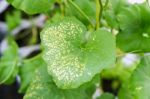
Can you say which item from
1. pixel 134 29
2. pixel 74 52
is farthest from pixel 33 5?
pixel 134 29

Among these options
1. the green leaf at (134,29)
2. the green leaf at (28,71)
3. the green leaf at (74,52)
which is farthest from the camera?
the green leaf at (28,71)

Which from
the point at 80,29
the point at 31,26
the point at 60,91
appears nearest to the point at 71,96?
the point at 60,91

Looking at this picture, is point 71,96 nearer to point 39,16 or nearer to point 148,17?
point 148,17

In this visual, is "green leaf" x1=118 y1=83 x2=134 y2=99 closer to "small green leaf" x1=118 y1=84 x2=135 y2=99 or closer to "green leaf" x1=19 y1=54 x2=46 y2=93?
"small green leaf" x1=118 y1=84 x2=135 y2=99

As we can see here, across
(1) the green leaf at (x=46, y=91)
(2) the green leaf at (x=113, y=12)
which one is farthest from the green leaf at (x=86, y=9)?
(1) the green leaf at (x=46, y=91)

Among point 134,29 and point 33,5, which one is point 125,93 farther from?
point 33,5

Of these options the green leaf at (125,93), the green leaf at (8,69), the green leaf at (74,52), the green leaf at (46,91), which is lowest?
the green leaf at (8,69)

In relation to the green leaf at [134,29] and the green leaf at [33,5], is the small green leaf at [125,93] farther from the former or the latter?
the green leaf at [33,5]
